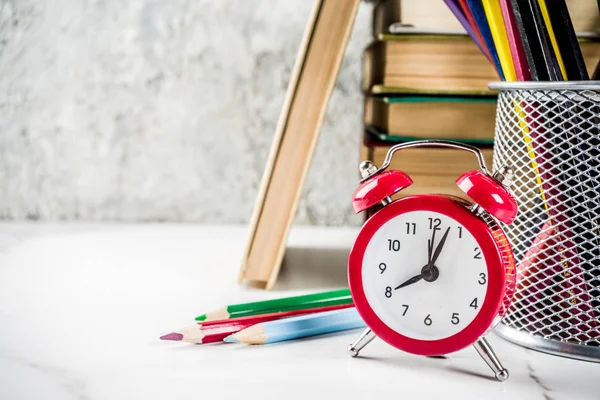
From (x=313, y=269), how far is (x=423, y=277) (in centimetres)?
29

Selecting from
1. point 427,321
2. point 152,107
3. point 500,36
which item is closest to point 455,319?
point 427,321

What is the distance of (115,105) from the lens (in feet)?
2.98

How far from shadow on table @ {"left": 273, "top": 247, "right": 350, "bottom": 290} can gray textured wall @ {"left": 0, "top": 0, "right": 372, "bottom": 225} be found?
16cm

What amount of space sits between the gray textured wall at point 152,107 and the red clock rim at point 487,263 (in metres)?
0.48

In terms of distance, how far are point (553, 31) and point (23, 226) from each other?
736mm

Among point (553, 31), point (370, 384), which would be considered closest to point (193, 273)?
point (370, 384)

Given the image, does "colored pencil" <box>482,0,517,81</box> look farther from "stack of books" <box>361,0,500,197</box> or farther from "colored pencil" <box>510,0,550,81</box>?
"stack of books" <box>361,0,500,197</box>

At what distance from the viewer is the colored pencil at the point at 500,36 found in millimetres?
506

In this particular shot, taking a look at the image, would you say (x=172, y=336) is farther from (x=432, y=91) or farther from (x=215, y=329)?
(x=432, y=91)

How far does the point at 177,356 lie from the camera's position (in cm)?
45

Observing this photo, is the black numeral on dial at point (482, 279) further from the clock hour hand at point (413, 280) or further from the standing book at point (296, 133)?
the standing book at point (296, 133)

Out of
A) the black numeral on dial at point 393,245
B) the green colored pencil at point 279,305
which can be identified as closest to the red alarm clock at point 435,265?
the black numeral on dial at point 393,245

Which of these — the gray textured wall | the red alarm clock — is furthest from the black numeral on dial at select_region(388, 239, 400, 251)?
the gray textured wall

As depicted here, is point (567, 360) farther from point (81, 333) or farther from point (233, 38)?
point (233, 38)
